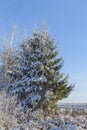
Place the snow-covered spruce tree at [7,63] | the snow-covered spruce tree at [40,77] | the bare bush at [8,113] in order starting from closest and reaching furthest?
the bare bush at [8,113] → the snow-covered spruce tree at [40,77] → the snow-covered spruce tree at [7,63]

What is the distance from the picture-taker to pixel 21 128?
1623cm

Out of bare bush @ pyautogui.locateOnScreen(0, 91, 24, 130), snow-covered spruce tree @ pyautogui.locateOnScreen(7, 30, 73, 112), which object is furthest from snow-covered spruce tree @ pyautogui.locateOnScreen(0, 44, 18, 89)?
bare bush @ pyautogui.locateOnScreen(0, 91, 24, 130)

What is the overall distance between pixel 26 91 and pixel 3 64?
6438mm

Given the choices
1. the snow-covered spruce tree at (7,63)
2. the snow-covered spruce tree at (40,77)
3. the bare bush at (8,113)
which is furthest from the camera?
the snow-covered spruce tree at (7,63)

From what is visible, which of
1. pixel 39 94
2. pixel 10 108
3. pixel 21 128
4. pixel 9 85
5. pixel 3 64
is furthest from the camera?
pixel 3 64

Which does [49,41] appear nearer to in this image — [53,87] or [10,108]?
[53,87]

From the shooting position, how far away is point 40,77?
25.0 meters

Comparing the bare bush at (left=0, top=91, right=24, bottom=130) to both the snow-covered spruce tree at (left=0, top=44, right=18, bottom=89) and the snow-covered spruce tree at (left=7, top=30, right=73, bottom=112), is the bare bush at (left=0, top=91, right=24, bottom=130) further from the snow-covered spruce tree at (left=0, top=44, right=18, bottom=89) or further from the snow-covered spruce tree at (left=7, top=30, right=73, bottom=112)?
the snow-covered spruce tree at (left=0, top=44, right=18, bottom=89)

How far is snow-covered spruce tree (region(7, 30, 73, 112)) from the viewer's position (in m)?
25.0

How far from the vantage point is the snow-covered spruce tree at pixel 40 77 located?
25.0 metres

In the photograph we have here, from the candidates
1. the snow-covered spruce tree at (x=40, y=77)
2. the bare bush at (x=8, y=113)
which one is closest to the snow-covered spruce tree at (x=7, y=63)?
the snow-covered spruce tree at (x=40, y=77)

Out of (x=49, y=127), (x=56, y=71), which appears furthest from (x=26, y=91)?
(x=49, y=127)

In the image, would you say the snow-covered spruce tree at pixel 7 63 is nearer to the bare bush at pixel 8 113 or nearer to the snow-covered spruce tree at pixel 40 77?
the snow-covered spruce tree at pixel 40 77

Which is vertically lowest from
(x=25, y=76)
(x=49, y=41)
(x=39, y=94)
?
(x=39, y=94)
